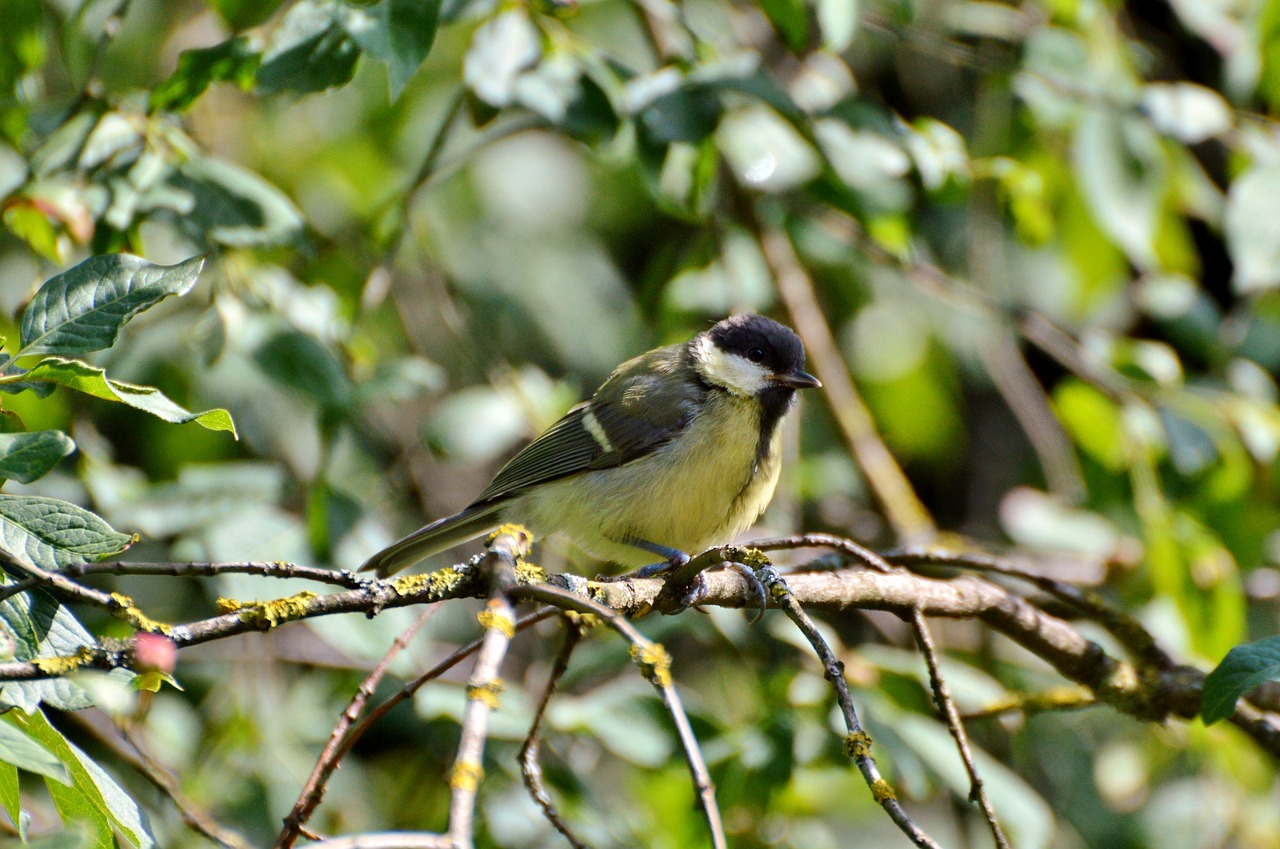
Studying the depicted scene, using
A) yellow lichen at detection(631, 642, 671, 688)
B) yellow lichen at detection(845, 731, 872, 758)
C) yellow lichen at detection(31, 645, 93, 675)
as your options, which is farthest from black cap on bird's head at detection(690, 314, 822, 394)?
yellow lichen at detection(31, 645, 93, 675)

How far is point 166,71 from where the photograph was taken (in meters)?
4.15

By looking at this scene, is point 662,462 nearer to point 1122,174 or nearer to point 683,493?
point 683,493

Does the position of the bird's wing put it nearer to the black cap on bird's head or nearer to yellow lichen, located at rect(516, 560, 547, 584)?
the black cap on bird's head

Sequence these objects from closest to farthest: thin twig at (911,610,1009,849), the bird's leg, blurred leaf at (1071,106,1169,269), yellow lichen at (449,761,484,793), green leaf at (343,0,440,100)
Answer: yellow lichen at (449,761,484,793) → thin twig at (911,610,1009,849) → the bird's leg → green leaf at (343,0,440,100) → blurred leaf at (1071,106,1169,269)

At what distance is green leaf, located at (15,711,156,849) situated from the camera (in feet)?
4.37

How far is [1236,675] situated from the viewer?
1.41 meters

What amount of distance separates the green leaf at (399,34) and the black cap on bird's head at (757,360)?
1.39 metres

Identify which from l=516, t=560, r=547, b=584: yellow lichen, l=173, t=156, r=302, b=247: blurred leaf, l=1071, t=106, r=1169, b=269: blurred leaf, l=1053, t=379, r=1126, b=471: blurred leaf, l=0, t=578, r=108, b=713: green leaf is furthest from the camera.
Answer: l=1053, t=379, r=1126, b=471: blurred leaf

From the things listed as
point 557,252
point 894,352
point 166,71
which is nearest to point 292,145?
point 166,71

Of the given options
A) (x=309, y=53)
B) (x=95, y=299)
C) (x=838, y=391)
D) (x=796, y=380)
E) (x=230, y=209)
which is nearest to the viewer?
(x=95, y=299)

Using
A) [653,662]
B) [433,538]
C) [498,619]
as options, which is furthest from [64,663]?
[433,538]

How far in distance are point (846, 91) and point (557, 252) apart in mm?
1566

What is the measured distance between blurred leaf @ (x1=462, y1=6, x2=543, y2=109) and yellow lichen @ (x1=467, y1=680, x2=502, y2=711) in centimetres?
168

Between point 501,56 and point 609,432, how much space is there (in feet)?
Answer: 3.42
